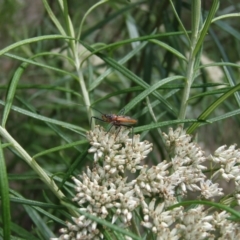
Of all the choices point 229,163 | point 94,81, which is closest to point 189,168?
point 229,163

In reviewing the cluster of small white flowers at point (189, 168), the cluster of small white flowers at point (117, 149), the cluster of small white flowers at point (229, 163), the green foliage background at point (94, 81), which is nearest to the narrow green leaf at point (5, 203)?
the green foliage background at point (94, 81)

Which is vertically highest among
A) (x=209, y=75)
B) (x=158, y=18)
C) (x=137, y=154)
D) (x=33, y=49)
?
(x=33, y=49)

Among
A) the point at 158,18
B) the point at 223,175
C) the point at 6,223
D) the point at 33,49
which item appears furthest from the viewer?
the point at 33,49

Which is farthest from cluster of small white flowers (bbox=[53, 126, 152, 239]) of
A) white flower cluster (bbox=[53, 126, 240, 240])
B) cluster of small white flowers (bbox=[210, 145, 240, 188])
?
cluster of small white flowers (bbox=[210, 145, 240, 188])

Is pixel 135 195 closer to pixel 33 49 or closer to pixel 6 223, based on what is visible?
pixel 6 223

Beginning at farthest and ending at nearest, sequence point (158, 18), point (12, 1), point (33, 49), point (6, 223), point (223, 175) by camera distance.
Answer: point (33, 49), point (12, 1), point (158, 18), point (223, 175), point (6, 223)

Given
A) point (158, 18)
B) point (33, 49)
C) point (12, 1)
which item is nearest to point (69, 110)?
point (33, 49)
